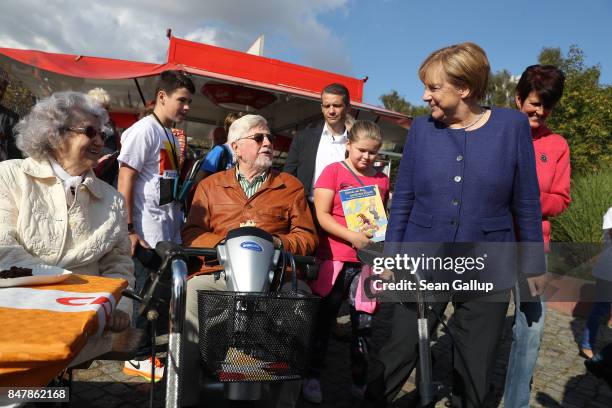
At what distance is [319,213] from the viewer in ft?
11.1

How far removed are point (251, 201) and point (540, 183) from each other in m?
1.77

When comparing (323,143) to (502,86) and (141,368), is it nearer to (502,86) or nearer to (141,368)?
(141,368)

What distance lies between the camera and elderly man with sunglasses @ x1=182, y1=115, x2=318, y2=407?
3090mm

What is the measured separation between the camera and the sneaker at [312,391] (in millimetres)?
3291

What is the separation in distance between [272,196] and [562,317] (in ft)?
15.6

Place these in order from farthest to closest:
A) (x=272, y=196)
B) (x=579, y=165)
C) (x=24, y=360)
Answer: (x=579, y=165), (x=272, y=196), (x=24, y=360)

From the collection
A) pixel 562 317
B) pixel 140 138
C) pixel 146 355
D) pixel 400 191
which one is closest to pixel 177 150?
pixel 140 138

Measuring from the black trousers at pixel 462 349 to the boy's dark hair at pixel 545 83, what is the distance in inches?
45.8

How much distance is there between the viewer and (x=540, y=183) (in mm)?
2672

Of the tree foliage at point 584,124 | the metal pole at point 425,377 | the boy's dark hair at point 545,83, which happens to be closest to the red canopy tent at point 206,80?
the tree foliage at point 584,124

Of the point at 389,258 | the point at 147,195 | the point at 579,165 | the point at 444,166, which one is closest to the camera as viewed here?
the point at 444,166

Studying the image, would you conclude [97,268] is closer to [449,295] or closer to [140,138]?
Result: [140,138]

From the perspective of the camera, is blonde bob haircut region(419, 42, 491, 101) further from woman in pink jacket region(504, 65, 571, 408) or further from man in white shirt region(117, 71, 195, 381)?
man in white shirt region(117, 71, 195, 381)

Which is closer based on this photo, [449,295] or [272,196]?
[449,295]
